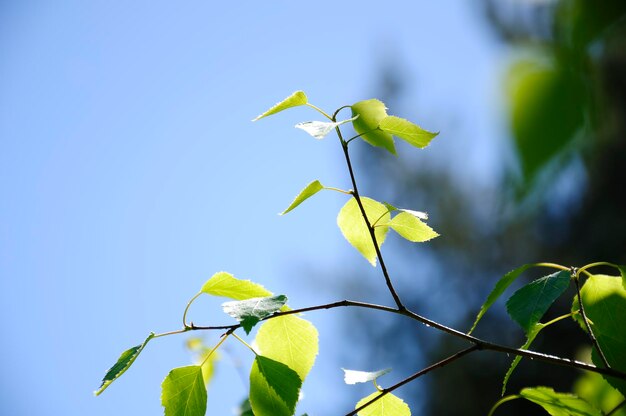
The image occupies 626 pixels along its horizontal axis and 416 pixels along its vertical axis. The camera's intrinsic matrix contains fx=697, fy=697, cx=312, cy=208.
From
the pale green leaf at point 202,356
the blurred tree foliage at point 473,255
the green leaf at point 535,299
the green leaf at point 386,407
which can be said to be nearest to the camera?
the green leaf at point 535,299

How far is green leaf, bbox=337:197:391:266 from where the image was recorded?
53 cm

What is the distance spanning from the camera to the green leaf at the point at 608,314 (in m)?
0.44

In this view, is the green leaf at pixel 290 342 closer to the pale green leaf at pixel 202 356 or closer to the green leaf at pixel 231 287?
the green leaf at pixel 231 287

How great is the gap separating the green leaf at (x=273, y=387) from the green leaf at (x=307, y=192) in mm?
106

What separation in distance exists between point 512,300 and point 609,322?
7cm

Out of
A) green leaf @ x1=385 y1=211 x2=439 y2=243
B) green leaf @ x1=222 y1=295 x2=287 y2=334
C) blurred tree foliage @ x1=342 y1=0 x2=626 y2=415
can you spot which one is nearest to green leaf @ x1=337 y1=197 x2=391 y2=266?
green leaf @ x1=385 y1=211 x2=439 y2=243

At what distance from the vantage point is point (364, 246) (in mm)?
556

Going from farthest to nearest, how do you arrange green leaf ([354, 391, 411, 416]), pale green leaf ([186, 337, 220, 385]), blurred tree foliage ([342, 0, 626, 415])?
blurred tree foliage ([342, 0, 626, 415]) < pale green leaf ([186, 337, 220, 385]) < green leaf ([354, 391, 411, 416])

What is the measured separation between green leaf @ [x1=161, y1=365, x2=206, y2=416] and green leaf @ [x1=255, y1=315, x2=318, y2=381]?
0.05 m

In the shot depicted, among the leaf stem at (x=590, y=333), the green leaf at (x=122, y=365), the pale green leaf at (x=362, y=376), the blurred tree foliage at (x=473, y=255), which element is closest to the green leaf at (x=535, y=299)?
the leaf stem at (x=590, y=333)

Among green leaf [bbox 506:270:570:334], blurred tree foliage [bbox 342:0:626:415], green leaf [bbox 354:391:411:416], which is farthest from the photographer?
blurred tree foliage [bbox 342:0:626:415]

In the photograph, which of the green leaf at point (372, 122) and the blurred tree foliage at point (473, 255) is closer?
the green leaf at point (372, 122)

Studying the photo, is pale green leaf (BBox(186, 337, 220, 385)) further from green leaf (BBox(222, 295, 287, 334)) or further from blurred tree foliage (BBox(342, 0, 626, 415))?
blurred tree foliage (BBox(342, 0, 626, 415))

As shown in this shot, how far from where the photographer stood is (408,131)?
0.49 metres
